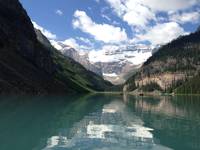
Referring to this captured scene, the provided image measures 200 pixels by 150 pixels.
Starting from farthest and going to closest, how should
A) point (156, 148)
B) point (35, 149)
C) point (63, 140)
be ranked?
point (63, 140) → point (156, 148) → point (35, 149)

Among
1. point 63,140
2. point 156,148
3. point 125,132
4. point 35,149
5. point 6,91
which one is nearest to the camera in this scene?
point 35,149

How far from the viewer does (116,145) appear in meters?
38.9

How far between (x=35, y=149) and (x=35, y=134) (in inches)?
425

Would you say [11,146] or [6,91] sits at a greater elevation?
[6,91]

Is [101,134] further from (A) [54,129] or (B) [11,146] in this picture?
(B) [11,146]

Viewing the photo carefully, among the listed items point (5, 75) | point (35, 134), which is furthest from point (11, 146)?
point (5, 75)

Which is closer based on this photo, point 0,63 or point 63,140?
point 63,140

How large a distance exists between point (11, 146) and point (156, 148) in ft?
52.4

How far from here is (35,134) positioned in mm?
46219

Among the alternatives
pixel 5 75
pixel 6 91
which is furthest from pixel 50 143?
pixel 5 75

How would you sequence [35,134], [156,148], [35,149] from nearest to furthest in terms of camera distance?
[35,149], [156,148], [35,134]

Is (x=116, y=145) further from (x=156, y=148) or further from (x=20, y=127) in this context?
(x=20, y=127)

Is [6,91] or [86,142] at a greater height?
[6,91]

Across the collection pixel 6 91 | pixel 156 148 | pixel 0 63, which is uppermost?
pixel 0 63
